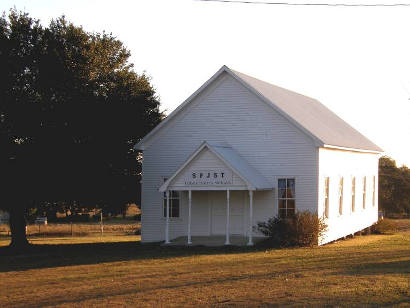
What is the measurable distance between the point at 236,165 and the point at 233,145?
233cm

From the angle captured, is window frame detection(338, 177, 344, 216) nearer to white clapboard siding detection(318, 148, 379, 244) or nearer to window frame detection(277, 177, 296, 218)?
white clapboard siding detection(318, 148, 379, 244)

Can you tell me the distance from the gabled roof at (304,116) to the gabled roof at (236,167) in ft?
8.58

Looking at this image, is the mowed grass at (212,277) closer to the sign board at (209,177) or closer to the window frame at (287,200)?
the window frame at (287,200)

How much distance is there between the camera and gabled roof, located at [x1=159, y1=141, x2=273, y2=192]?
90.7 ft

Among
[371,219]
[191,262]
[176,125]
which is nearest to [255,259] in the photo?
[191,262]

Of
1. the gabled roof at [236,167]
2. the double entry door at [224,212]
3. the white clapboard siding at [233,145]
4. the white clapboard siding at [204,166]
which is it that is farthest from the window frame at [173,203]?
the gabled roof at [236,167]

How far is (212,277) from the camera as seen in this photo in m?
19.1

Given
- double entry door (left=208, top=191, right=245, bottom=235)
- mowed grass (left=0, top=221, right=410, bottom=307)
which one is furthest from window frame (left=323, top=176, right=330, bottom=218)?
double entry door (left=208, top=191, right=245, bottom=235)

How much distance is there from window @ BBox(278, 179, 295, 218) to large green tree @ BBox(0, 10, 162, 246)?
7789 millimetres

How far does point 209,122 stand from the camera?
102 feet

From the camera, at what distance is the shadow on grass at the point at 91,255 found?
2469 cm

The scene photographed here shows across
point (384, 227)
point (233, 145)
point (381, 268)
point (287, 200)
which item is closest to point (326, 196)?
point (287, 200)

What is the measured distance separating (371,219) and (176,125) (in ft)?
50.2

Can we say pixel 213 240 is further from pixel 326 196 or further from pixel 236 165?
pixel 326 196
